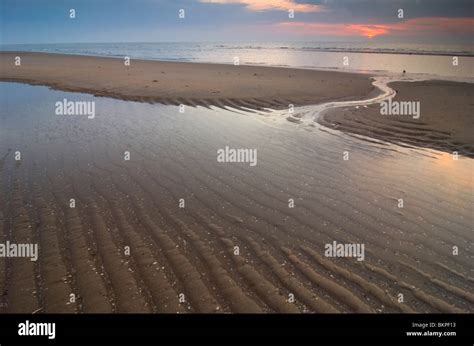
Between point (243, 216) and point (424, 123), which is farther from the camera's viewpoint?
point (424, 123)

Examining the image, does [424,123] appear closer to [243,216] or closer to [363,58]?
[243,216]

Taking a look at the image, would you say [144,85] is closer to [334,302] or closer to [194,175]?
[194,175]

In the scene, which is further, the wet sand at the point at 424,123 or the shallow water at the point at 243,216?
the wet sand at the point at 424,123

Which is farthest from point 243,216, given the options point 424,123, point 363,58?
point 363,58

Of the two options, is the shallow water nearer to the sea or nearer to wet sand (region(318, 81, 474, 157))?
wet sand (region(318, 81, 474, 157))

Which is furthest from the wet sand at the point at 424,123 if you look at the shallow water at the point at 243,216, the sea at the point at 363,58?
the sea at the point at 363,58

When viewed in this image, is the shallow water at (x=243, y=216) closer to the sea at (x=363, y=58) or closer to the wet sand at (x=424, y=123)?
the wet sand at (x=424, y=123)
